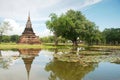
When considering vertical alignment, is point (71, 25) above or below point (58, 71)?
above

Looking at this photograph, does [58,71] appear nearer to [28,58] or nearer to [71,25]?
[28,58]

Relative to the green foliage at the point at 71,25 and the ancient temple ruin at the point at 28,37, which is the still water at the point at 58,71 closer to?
the green foliage at the point at 71,25

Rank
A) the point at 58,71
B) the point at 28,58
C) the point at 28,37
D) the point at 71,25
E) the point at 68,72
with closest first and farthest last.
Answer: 1. the point at 68,72
2. the point at 58,71
3. the point at 28,58
4. the point at 71,25
5. the point at 28,37

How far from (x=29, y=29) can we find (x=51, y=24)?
1017 cm

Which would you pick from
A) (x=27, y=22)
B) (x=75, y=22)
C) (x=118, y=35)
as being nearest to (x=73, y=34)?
(x=75, y=22)

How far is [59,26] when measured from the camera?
230ft

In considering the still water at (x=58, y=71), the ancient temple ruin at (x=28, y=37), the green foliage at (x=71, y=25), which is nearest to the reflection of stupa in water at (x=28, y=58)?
the still water at (x=58, y=71)

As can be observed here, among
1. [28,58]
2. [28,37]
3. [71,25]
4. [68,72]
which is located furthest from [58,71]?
[28,37]

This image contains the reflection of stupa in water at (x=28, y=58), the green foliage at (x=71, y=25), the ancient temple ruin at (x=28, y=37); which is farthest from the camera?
the ancient temple ruin at (x=28, y=37)

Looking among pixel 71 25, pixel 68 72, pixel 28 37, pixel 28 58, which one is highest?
pixel 71 25

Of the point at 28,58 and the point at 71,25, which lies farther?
the point at 71,25

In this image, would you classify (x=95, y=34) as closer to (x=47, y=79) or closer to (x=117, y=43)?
(x=117, y=43)

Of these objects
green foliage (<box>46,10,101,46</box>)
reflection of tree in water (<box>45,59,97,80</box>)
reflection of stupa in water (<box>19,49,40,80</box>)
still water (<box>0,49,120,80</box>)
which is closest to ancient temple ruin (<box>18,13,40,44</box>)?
green foliage (<box>46,10,101,46</box>)

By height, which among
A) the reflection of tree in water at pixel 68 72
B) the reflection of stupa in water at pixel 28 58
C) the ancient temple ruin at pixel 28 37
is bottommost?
the reflection of tree in water at pixel 68 72
